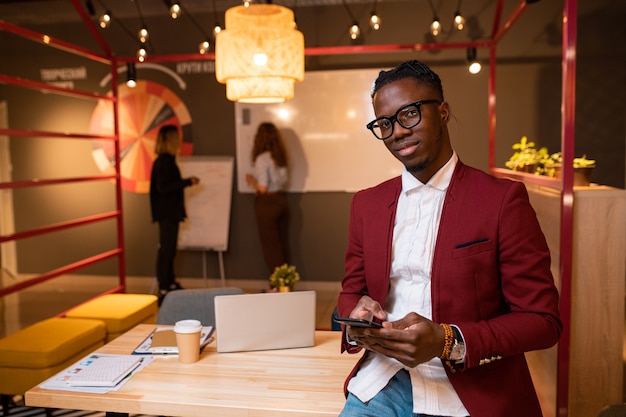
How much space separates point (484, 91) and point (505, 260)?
4.60m

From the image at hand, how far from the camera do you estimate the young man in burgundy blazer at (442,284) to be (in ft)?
4.33

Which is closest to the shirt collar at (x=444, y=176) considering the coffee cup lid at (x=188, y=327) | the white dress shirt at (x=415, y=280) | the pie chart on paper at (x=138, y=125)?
the white dress shirt at (x=415, y=280)

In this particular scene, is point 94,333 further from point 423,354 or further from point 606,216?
point 606,216

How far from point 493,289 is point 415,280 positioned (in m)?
0.21

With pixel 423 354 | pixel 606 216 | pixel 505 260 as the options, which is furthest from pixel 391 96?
pixel 606 216

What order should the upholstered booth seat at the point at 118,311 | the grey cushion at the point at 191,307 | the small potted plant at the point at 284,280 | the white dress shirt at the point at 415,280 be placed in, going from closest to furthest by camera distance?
the white dress shirt at the point at 415,280 → the grey cushion at the point at 191,307 → the upholstered booth seat at the point at 118,311 → the small potted plant at the point at 284,280

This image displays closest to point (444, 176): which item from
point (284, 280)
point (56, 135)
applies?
point (284, 280)

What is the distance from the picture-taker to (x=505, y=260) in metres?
1.38

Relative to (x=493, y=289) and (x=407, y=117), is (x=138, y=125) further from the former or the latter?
(x=493, y=289)

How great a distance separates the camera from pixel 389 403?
146 centimetres

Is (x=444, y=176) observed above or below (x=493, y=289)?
above

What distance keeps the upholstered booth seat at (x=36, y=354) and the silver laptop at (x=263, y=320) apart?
1494 mm

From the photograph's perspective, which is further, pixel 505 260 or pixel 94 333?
pixel 94 333

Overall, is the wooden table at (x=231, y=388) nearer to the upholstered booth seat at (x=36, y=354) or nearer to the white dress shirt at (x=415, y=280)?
the white dress shirt at (x=415, y=280)
